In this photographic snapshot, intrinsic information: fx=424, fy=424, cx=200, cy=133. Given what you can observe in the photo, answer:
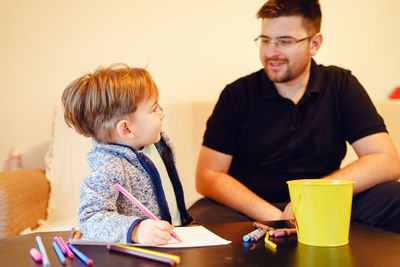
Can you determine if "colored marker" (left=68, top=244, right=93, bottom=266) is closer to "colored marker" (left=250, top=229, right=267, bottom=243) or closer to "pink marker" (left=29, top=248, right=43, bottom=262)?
"pink marker" (left=29, top=248, right=43, bottom=262)

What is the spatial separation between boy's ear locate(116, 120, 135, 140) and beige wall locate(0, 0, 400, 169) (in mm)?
921

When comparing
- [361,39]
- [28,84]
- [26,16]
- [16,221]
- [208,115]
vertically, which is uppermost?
[26,16]

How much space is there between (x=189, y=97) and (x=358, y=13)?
1058mm

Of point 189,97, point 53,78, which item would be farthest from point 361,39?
point 53,78

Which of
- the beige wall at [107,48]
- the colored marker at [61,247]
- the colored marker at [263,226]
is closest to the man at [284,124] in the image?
the beige wall at [107,48]

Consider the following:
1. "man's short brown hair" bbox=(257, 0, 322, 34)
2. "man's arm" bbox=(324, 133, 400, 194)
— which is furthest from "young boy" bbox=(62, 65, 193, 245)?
"man's short brown hair" bbox=(257, 0, 322, 34)

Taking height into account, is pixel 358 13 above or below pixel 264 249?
above

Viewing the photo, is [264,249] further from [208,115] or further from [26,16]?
[26,16]

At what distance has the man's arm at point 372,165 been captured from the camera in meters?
1.48

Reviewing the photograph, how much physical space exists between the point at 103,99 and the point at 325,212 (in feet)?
1.78

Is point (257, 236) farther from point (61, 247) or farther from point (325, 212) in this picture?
point (61, 247)

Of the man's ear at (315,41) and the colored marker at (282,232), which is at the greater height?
the man's ear at (315,41)

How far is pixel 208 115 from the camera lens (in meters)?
1.93

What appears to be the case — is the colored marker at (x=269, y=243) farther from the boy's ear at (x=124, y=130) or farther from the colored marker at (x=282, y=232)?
the boy's ear at (x=124, y=130)
